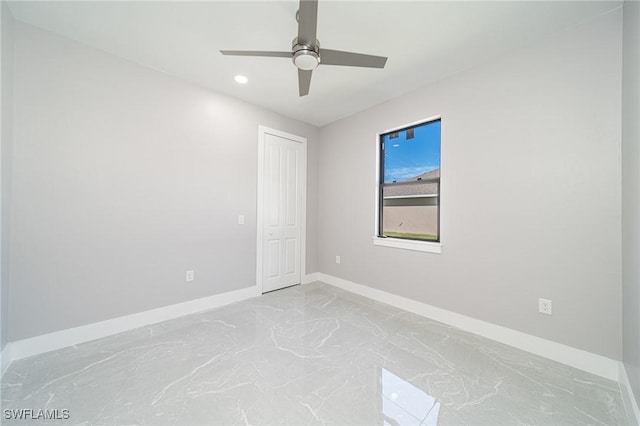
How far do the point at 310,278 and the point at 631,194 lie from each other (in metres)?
3.59

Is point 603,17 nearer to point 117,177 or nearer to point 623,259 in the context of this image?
point 623,259

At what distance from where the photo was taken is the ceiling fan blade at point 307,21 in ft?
4.45

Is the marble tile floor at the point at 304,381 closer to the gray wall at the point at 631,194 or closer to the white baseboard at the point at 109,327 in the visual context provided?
the white baseboard at the point at 109,327

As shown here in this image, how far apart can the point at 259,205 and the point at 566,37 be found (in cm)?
351

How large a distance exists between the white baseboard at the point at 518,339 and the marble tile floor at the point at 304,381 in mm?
72

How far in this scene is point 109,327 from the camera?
2.31 meters

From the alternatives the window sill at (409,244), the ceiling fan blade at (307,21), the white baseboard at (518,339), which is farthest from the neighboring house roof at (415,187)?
the ceiling fan blade at (307,21)

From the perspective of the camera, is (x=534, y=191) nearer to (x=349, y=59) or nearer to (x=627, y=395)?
(x=627, y=395)

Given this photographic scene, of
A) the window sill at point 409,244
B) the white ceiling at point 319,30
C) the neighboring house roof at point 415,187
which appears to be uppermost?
the white ceiling at point 319,30

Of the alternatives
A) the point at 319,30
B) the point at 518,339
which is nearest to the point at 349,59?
the point at 319,30

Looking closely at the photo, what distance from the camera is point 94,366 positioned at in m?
1.85

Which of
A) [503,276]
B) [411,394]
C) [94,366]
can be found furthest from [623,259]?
[94,366]

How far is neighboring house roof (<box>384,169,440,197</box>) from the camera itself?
2.89 metres

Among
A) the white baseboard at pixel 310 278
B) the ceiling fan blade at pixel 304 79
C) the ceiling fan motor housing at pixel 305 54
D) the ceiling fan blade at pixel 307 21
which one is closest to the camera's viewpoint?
the ceiling fan blade at pixel 307 21
